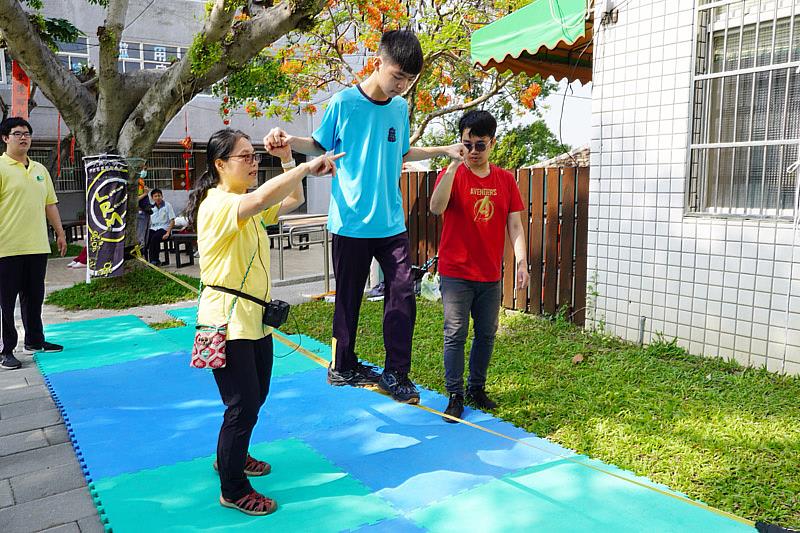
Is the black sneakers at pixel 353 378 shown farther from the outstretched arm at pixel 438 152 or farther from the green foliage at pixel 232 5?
the green foliage at pixel 232 5

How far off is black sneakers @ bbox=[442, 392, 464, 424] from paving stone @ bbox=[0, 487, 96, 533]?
1947mm

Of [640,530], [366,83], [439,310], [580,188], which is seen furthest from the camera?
[439,310]

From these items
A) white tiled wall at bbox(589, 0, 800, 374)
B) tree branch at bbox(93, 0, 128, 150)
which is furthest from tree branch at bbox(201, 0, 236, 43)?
white tiled wall at bbox(589, 0, 800, 374)

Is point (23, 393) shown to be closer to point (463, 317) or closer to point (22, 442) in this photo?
point (22, 442)

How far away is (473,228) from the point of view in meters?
3.71

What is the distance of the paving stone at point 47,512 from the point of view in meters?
2.77

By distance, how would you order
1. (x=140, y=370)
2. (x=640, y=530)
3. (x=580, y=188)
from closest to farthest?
(x=640, y=530)
(x=140, y=370)
(x=580, y=188)

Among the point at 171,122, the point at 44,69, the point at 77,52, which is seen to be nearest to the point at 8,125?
the point at 44,69

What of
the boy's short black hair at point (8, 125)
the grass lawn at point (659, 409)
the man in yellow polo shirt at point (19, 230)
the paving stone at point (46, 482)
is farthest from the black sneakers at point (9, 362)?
the grass lawn at point (659, 409)

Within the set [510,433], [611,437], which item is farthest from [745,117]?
[510,433]

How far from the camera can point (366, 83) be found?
11.1 ft

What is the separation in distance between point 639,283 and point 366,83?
120 inches

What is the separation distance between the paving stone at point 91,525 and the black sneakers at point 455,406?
1.90 meters

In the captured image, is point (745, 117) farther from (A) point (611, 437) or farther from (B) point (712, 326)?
(A) point (611, 437)
